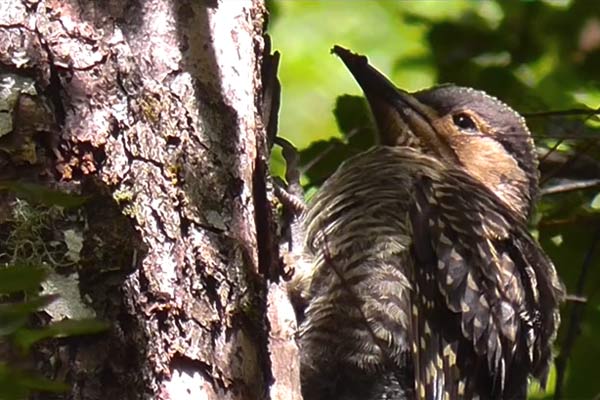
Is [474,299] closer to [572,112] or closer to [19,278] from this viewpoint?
[572,112]

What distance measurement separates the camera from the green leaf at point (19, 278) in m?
1.62

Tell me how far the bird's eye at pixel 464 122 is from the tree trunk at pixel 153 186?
1883mm

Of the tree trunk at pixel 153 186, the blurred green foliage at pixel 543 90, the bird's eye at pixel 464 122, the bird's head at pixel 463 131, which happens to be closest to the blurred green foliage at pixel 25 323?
the tree trunk at pixel 153 186

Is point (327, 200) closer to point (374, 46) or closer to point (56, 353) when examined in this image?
point (56, 353)

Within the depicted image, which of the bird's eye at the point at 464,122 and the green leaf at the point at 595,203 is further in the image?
the bird's eye at the point at 464,122

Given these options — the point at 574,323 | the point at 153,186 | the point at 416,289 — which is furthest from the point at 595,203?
the point at 153,186

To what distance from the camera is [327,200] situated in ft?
12.3

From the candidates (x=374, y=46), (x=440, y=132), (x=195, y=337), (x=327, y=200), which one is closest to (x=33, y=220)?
(x=195, y=337)

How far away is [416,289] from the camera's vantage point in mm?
3332

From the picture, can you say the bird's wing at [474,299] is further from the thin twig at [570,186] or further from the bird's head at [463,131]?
the bird's head at [463,131]

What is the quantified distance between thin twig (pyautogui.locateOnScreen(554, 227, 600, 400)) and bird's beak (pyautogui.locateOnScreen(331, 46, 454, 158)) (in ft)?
2.61

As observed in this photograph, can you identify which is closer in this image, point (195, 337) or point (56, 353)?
point (56, 353)

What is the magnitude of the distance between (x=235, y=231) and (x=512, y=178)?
211 cm

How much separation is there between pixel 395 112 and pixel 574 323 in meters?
1.00
